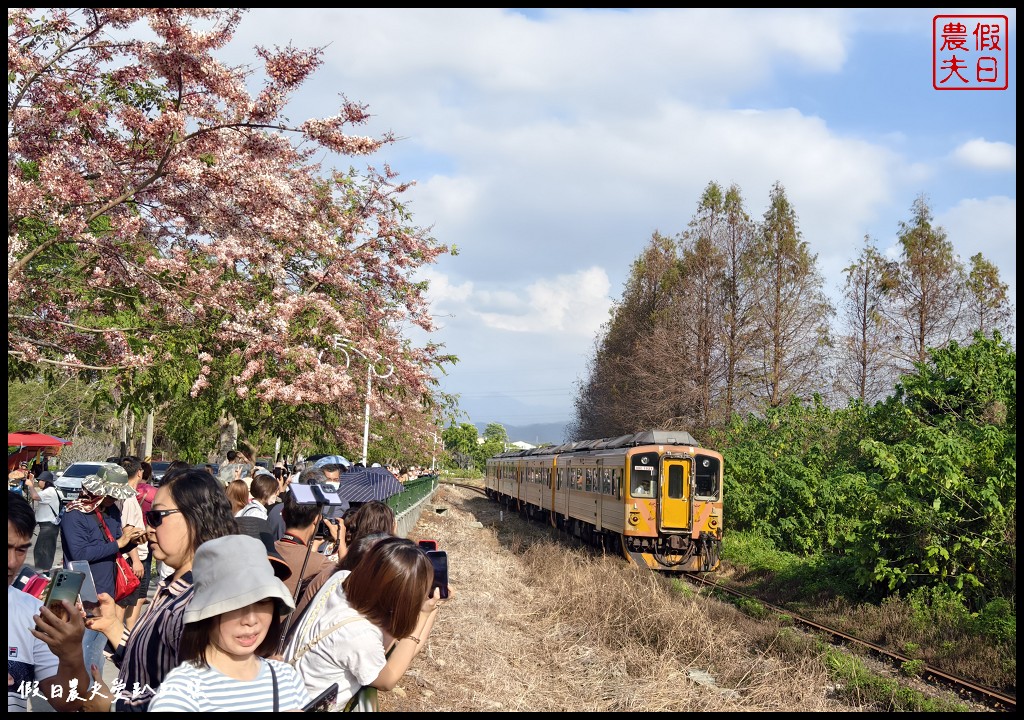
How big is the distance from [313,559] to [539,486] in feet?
77.8

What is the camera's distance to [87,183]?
717 cm

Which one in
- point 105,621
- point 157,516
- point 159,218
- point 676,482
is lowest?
point 676,482

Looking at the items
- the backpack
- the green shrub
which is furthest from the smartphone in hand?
the green shrub

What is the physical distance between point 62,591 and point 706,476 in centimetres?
1594

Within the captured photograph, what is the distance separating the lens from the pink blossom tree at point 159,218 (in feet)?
23.4

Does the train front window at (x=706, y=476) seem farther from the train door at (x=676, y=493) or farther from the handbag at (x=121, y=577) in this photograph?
the handbag at (x=121, y=577)

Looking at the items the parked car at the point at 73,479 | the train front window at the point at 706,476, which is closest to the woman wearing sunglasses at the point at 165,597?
the train front window at the point at 706,476

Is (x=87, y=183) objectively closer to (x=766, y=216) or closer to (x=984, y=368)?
(x=984, y=368)

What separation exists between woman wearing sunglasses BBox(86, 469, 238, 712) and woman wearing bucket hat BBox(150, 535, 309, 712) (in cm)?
29

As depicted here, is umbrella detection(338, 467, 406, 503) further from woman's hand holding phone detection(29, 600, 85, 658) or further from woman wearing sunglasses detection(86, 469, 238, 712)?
woman's hand holding phone detection(29, 600, 85, 658)

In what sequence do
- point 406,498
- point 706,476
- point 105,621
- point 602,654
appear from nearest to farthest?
point 105,621, point 602,654, point 706,476, point 406,498

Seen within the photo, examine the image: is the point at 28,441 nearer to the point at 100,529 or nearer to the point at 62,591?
the point at 100,529

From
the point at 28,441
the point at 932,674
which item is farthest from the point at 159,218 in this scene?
the point at 28,441

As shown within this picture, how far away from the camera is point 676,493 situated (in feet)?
58.2
